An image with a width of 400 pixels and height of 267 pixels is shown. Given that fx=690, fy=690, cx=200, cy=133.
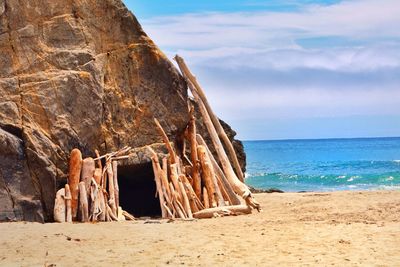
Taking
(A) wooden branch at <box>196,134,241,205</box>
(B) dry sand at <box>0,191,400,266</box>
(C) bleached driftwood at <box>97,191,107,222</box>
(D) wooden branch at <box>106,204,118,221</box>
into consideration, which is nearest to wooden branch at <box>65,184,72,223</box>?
(C) bleached driftwood at <box>97,191,107,222</box>

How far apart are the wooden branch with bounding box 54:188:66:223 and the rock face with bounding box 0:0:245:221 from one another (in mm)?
327

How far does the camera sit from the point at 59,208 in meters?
13.8

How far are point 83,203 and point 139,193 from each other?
12.5 feet

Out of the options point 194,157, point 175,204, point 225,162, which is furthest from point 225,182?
point 175,204

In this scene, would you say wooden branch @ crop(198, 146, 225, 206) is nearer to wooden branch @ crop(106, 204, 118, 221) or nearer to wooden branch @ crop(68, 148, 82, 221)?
wooden branch @ crop(106, 204, 118, 221)

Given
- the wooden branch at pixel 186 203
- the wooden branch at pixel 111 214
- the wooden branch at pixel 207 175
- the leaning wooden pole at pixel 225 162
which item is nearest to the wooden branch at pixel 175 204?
the wooden branch at pixel 186 203

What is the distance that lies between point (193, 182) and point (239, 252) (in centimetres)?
604

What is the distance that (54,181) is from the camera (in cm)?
1417

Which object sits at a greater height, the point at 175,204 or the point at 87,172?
the point at 87,172

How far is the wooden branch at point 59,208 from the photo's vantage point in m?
13.8

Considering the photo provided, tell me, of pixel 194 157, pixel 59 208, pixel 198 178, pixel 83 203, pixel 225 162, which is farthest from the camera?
pixel 225 162

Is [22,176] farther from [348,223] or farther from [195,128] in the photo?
[348,223]

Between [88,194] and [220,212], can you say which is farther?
[220,212]

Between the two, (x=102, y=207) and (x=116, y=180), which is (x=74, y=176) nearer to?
(x=102, y=207)
